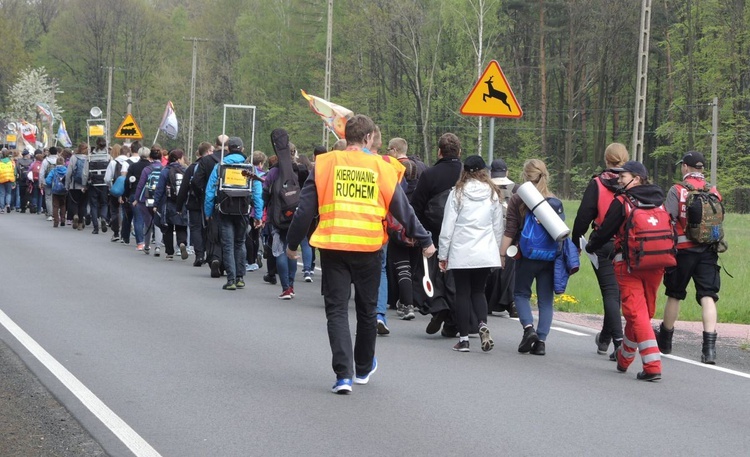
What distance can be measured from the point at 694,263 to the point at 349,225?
360 centimetres

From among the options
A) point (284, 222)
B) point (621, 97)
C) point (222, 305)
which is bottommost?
point (222, 305)

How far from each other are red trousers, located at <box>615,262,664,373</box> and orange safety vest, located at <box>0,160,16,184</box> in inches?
1076

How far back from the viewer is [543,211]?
10.0 m

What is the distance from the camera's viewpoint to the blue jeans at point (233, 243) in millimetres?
14961

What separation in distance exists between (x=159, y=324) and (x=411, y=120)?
6170 centimetres

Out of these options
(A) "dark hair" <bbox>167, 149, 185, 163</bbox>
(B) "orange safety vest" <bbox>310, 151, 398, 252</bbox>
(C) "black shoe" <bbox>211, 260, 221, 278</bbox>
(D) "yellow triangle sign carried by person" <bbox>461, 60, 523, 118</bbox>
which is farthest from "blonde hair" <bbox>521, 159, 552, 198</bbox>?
(A) "dark hair" <bbox>167, 149, 185, 163</bbox>

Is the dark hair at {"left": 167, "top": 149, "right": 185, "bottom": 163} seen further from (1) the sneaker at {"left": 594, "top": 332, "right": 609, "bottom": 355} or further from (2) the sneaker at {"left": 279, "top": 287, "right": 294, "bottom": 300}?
(1) the sneaker at {"left": 594, "top": 332, "right": 609, "bottom": 355}

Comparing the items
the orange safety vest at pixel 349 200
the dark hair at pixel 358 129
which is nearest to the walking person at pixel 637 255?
the orange safety vest at pixel 349 200

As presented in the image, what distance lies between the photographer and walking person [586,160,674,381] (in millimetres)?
8977

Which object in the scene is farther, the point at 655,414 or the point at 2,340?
the point at 2,340

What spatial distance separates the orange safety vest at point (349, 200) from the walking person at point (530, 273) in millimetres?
2499

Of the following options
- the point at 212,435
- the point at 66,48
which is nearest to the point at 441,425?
the point at 212,435

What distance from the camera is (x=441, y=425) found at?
7.17 m

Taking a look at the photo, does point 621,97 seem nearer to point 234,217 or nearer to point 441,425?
point 234,217
